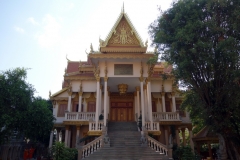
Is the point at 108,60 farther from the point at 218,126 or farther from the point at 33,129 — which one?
the point at 218,126

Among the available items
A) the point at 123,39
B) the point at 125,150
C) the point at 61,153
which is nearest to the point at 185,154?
the point at 125,150

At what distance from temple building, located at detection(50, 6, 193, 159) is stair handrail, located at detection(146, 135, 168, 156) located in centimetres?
7

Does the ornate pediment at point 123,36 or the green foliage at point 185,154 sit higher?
the ornate pediment at point 123,36

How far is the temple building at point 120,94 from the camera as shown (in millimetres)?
13752

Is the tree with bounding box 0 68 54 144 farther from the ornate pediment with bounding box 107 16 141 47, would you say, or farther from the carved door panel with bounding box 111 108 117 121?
the ornate pediment with bounding box 107 16 141 47

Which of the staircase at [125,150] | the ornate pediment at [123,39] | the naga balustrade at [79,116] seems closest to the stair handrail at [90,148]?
the staircase at [125,150]

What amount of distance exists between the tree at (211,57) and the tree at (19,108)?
30.5 ft

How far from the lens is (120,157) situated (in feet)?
33.6

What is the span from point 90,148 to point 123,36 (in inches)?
326

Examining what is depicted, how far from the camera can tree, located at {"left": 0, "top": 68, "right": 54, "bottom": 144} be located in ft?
40.1

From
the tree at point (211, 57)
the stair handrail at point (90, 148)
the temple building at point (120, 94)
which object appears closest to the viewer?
the tree at point (211, 57)

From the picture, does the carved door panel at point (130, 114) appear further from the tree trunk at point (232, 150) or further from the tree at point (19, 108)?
the tree trunk at point (232, 150)

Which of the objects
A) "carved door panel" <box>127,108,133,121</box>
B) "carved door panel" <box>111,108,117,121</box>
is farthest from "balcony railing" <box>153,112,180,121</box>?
"carved door panel" <box>111,108,117,121</box>

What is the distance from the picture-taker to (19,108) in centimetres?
1298
